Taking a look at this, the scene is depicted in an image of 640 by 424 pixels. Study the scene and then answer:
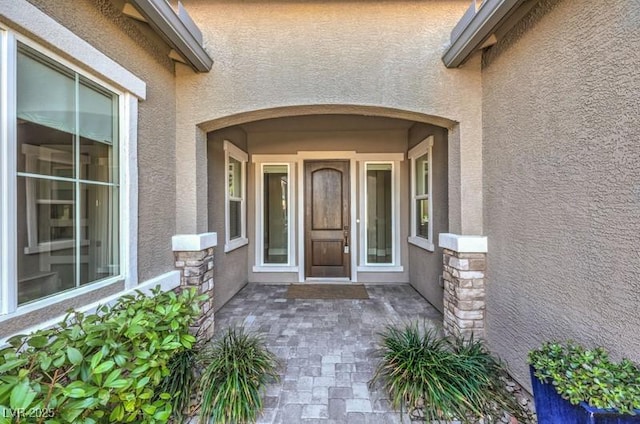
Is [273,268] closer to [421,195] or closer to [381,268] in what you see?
[381,268]

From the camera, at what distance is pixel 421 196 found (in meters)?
5.06

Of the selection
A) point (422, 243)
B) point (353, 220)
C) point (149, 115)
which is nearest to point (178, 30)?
point (149, 115)

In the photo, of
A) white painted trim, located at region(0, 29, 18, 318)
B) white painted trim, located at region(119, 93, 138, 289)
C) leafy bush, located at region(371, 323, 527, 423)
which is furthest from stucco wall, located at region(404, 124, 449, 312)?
white painted trim, located at region(0, 29, 18, 318)

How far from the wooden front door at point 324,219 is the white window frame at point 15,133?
3.61 meters

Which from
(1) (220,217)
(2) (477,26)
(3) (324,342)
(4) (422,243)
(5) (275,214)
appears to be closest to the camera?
(2) (477,26)

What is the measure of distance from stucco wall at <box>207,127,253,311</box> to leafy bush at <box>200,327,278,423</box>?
5.58ft

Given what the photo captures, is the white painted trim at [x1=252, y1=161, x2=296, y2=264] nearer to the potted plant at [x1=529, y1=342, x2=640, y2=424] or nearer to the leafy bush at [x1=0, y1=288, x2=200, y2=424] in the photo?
the leafy bush at [x1=0, y1=288, x2=200, y2=424]

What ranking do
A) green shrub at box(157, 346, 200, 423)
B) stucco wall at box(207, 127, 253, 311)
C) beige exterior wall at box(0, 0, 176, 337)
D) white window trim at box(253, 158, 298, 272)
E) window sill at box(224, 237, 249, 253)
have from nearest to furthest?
beige exterior wall at box(0, 0, 176, 337) < green shrub at box(157, 346, 200, 423) < stucco wall at box(207, 127, 253, 311) < window sill at box(224, 237, 249, 253) < white window trim at box(253, 158, 298, 272)

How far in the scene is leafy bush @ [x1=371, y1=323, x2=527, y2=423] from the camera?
2123mm

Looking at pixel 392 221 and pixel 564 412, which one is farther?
pixel 392 221

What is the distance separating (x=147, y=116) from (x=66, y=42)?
36.0 inches

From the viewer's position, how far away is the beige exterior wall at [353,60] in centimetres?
316

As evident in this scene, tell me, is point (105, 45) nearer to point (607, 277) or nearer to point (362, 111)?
point (362, 111)

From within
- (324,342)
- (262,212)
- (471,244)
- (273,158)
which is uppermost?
(273,158)
